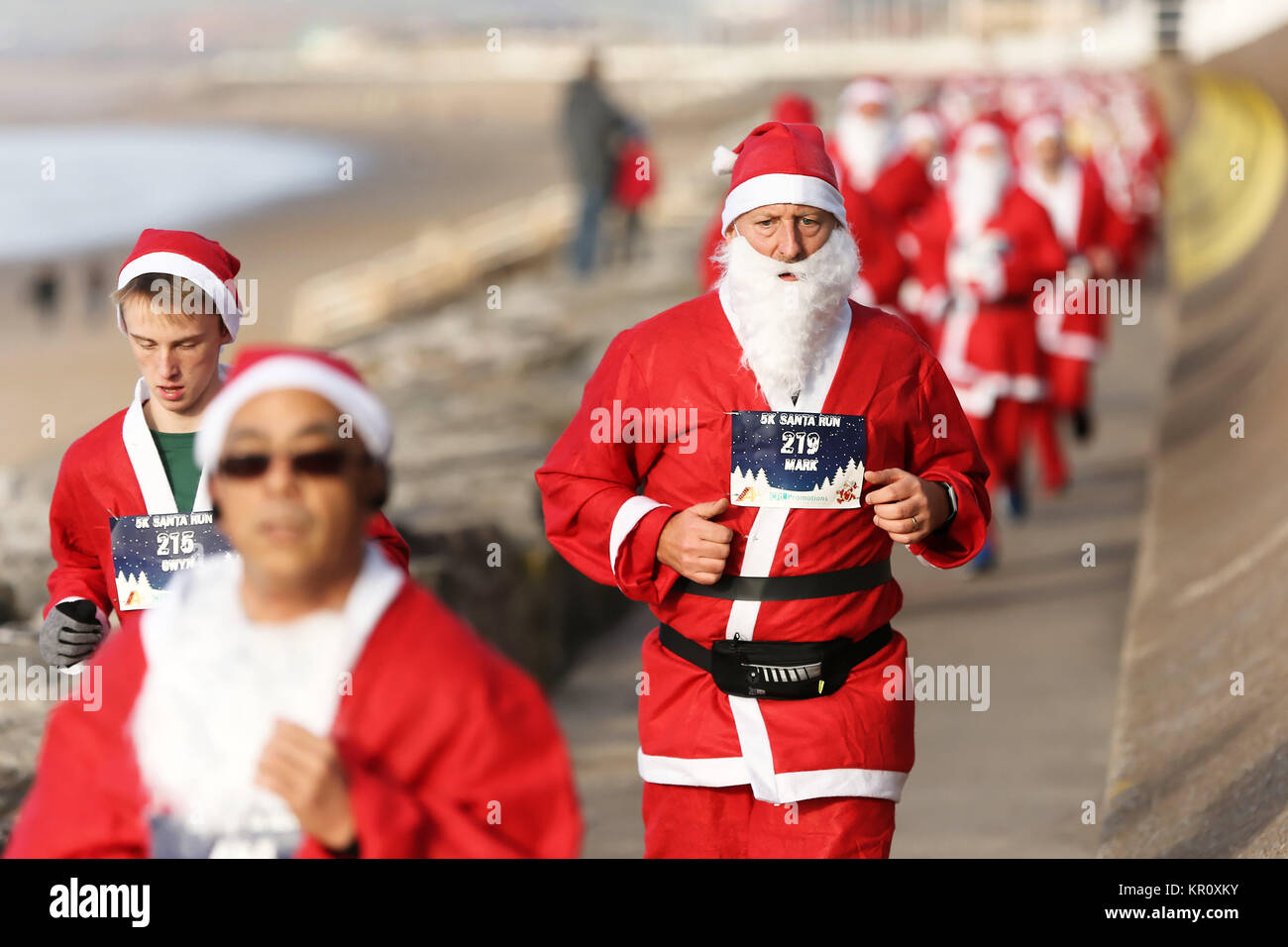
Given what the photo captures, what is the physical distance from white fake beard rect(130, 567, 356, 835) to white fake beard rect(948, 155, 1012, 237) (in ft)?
27.0

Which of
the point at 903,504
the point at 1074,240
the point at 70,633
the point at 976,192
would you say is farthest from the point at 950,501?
the point at 1074,240

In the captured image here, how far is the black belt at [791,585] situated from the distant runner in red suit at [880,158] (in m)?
8.12

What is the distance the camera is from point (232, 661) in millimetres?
2373

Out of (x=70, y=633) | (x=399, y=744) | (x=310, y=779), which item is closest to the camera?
(x=310, y=779)

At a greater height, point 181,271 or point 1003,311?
point 1003,311

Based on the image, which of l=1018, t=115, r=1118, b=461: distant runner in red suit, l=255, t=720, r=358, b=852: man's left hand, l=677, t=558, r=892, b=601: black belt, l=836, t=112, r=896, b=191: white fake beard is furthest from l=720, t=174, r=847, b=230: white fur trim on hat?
l=836, t=112, r=896, b=191: white fake beard

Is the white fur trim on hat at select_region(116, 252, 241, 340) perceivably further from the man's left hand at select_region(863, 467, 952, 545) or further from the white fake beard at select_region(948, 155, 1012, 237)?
the white fake beard at select_region(948, 155, 1012, 237)

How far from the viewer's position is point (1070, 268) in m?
11.8

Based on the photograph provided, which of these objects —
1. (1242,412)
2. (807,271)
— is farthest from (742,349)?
(1242,412)

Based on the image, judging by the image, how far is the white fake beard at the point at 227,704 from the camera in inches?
92.9

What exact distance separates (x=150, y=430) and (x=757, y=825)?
1.43 meters

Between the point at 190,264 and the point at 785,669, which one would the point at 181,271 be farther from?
the point at 785,669

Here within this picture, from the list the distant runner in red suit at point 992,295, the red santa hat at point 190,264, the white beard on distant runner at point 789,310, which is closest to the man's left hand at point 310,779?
the red santa hat at point 190,264
